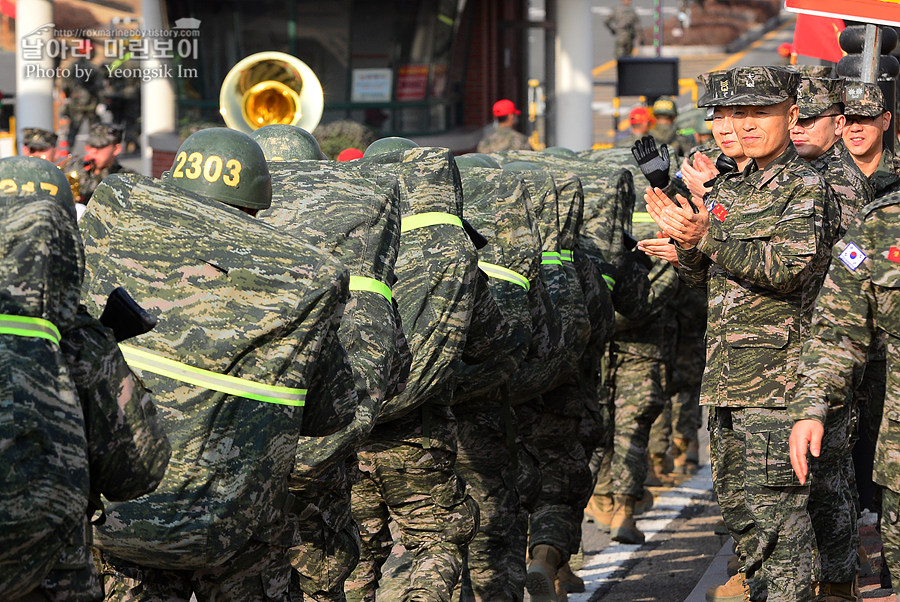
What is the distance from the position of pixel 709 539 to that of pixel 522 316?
141 inches

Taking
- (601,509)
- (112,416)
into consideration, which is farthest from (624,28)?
(112,416)

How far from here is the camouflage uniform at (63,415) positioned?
3279 mm

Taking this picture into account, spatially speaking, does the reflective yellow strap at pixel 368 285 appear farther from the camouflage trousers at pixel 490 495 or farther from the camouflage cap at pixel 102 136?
the camouflage cap at pixel 102 136

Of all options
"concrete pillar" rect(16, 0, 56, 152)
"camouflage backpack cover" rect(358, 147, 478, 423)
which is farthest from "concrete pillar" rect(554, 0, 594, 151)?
"camouflage backpack cover" rect(358, 147, 478, 423)

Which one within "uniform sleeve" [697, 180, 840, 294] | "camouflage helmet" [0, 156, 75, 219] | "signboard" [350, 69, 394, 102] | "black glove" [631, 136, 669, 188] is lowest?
"signboard" [350, 69, 394, 102]

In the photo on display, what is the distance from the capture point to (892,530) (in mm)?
4820

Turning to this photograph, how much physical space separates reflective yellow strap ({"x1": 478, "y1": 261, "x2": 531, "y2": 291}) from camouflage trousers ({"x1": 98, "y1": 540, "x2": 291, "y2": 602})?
2298mm

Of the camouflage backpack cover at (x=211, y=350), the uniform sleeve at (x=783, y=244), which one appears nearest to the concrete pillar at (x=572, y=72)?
→ the uniform sleeve at (x=783, y=244)

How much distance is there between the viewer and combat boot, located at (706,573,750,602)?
7.46m

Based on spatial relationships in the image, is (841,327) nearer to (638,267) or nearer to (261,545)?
(261,545)

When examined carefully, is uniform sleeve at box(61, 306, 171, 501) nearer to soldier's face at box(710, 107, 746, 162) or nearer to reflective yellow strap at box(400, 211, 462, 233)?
reflective yellow strap at box(400, 211, 462, 233)

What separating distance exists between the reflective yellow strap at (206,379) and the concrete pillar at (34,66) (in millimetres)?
17052

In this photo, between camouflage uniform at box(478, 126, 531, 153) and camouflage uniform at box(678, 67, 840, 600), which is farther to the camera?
camouflage uniform at box(478, 126, 531, 153)

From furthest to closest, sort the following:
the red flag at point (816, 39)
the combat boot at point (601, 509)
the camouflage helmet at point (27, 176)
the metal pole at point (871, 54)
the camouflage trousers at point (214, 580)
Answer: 1. the combat boot at point (601, 509)
2. the red flag at point (816, 39)
3. the metal pole at point (871, 54)
4. the camouflage trousers at point (214, 580)
5. the camouflage helmet at point (27, 176)
